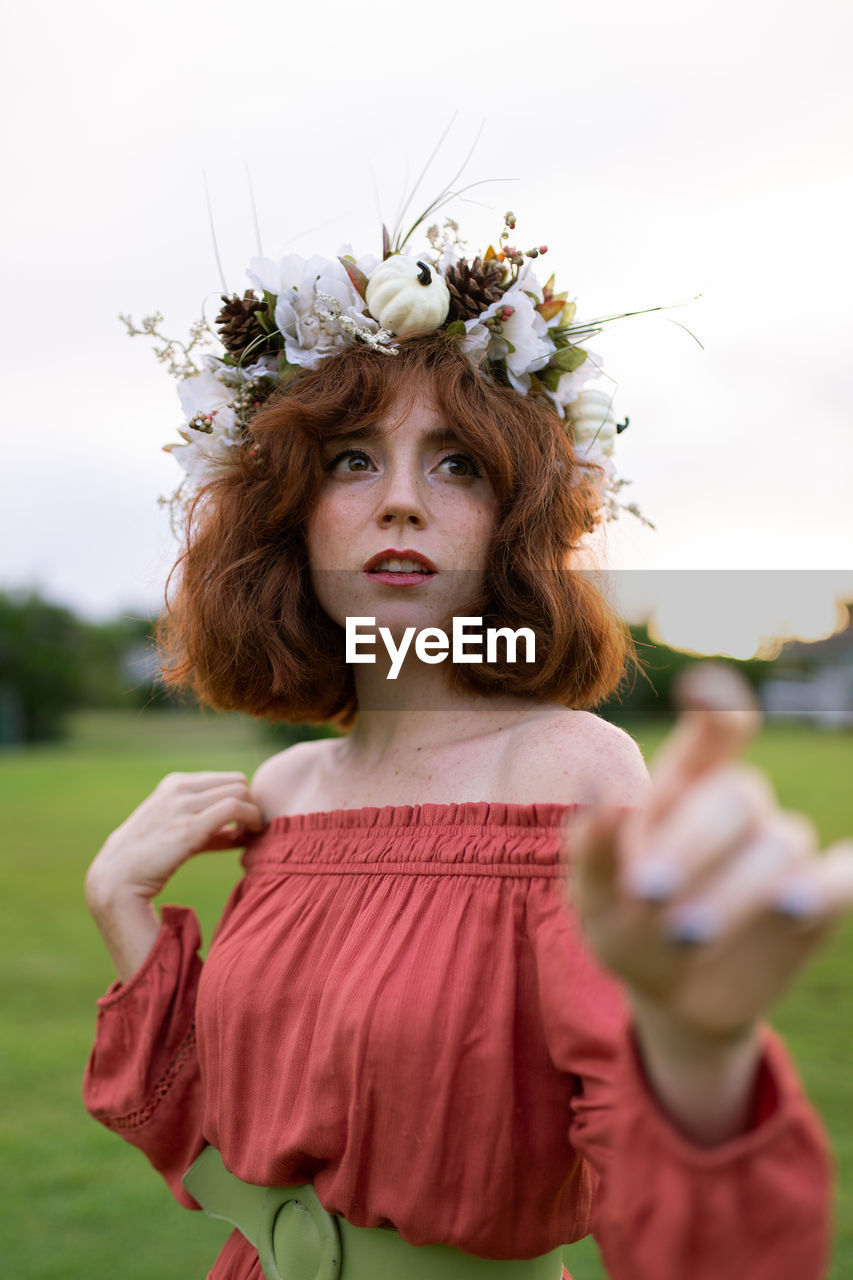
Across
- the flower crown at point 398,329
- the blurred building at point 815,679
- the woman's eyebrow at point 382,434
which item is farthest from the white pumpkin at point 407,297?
the blurred building at point 815,679

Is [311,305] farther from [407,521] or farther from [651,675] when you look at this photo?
[651,675]

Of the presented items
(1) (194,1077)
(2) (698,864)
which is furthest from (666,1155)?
(1) (194,1077)

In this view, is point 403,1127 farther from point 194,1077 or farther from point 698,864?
point 698,864

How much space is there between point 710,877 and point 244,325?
1510mm

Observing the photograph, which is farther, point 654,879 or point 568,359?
point 568,359

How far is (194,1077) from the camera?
73.0 inches

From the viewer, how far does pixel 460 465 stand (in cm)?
178

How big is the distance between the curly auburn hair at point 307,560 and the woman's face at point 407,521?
3cm

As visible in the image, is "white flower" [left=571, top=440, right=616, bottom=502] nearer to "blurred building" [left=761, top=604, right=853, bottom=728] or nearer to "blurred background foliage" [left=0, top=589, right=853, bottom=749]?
"blurred building" [left=761, top=604, right=853, bottom=728]

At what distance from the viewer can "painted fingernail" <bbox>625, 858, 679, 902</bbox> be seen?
0.72 metres

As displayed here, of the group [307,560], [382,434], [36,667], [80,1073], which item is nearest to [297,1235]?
[307,560]

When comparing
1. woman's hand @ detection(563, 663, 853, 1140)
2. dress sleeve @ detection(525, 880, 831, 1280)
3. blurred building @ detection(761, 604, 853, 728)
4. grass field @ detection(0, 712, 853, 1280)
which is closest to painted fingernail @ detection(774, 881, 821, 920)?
woman's hand @ detection(563, 663, 853, 1140)

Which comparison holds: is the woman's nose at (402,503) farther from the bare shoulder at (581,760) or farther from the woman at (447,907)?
the bare shoulder at (581,760)

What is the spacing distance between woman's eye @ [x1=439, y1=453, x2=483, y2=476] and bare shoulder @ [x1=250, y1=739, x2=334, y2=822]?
23.8 inches
